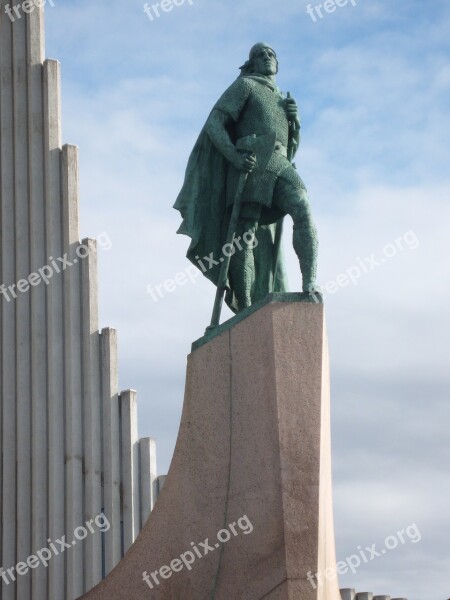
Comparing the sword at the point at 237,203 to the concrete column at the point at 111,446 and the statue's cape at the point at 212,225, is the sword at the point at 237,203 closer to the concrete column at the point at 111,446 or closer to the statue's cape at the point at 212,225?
the statue's cape at the point at 212,225

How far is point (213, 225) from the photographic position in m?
15.6

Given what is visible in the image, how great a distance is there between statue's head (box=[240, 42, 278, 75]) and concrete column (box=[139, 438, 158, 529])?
19.7 feet

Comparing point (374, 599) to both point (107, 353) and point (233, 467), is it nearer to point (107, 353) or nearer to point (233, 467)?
point (107, 353)

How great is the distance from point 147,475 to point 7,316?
101 inches

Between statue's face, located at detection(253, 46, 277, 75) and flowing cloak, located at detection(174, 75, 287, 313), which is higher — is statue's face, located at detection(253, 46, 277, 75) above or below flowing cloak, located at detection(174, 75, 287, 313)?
above

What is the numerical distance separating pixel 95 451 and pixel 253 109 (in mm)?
6042

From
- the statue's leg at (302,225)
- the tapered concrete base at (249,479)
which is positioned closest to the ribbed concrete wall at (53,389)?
the tapered concrete base at (249,479)

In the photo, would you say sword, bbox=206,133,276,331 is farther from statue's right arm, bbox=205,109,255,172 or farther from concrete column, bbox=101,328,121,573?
concrete column, bbox=101,328,121,573

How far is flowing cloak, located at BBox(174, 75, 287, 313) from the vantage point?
611 inches

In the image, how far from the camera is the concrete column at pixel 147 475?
66.3 ft

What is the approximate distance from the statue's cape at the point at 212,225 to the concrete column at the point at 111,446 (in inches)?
190

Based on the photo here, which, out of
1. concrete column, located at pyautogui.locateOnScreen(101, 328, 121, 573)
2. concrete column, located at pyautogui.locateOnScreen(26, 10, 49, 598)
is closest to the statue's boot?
concrete column, located at pyautogui.locateOnScreen(101, 328, 121, 573)

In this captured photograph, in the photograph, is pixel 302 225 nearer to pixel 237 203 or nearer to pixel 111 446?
pixel 237 203

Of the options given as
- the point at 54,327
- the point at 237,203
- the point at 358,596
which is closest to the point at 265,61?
the point at 237,203
